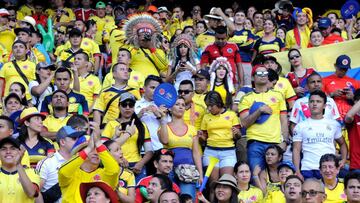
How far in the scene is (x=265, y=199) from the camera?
1218cm

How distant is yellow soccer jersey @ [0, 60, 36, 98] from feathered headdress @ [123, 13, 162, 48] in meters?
1.81

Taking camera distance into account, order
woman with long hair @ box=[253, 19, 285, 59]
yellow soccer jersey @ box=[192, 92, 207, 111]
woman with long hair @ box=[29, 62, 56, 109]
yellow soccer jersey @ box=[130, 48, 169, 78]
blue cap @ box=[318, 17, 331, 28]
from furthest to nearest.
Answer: blue cap @ box=[318, 17, 331, 28] < woman with long hair @ box=[253, 19, 285, 59] < yellow soccer jersey @ box=[130, 48, 169, 78] < woman with long hair @ box=[29, 62, 56, 109] < yellow soccer jersey @ box=[192, 92, 207, 111]

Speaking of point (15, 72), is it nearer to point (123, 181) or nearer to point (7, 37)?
point (7, 37)

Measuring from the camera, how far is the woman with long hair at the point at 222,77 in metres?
14.8

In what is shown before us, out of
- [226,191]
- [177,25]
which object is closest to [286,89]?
[226,191]

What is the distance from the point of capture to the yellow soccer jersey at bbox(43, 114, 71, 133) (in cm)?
1282

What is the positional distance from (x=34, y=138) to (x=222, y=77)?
376 cm

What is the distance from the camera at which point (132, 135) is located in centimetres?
1245

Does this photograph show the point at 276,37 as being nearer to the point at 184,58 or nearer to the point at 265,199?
the point at 184,58

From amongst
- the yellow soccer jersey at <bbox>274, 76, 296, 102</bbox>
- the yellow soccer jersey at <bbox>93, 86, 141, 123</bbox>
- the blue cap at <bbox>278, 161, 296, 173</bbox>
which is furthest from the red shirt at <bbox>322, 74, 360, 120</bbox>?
the yellow soccer jersey at <bbox>93, 86, 141, 123</bbox>

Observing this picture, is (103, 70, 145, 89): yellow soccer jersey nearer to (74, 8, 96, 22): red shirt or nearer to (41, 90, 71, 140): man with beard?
(41, 90, 71, 140): man with beard

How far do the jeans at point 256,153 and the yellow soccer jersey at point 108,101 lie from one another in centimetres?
170

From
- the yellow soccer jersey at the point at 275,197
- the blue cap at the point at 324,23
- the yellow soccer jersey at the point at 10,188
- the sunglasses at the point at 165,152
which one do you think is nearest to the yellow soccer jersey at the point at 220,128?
the sunglasses at the point at 165,152

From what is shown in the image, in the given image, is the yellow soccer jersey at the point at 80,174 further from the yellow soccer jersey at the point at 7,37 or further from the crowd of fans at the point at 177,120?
the yellow soccer jersey at the point at 7,37
